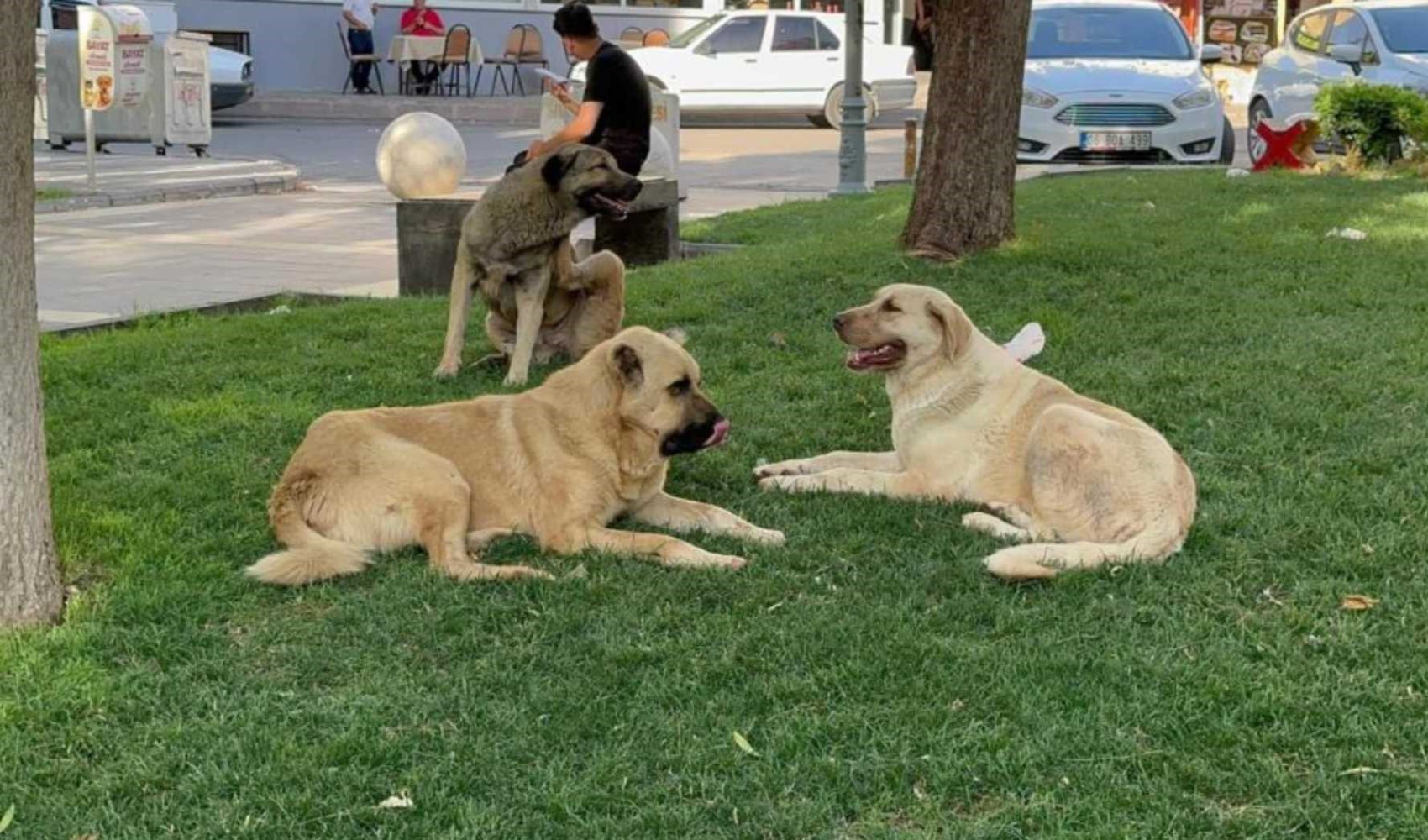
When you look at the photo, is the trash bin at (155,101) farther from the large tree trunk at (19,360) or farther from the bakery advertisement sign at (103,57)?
the large tree trunk at (19,360)

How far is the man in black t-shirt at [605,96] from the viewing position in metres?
9.16

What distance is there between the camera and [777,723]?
3582 millimetres

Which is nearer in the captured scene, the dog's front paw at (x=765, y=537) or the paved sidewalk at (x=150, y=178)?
the dog's front paw at (x=765, y=537)

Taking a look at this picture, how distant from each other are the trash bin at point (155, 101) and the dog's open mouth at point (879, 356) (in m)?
16.2

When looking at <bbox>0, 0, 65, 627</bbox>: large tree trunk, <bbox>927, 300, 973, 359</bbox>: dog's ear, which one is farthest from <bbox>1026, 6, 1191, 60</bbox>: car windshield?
<bbox>0, 0, 65, 627</bbox>: large tree trunk

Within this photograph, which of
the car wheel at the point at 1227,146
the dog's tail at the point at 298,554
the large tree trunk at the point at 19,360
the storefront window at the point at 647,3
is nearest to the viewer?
the large tree trunk at the point at 19,360

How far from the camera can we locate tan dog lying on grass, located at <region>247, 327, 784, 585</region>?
475 cm

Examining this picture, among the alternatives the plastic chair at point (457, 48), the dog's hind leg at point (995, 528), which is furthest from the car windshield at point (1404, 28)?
the plastic chair at point (457, 48)

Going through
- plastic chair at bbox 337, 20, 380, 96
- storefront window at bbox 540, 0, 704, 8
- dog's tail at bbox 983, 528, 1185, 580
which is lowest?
dog's tail at bbox 983, 528, 1185, 580

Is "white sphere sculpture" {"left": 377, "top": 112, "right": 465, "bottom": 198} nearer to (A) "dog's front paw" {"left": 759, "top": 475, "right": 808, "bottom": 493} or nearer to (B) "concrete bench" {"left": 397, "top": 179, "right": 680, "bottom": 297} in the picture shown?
(B) "concrete bench" {"left": 397, "top": 179, "right": 680, "bottom": 297}

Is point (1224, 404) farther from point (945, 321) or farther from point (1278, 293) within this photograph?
point (1278, 293)

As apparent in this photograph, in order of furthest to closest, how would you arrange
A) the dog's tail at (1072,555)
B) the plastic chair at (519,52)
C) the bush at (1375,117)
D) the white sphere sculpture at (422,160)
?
the plastic chair at (519,52), the bush at (1375,117), the white sphere sculpture at (422,160), the dog's tail at (1072,555)

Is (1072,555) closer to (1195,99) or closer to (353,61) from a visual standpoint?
(1195,99)

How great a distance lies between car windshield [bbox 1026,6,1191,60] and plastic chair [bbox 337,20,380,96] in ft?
54.3
